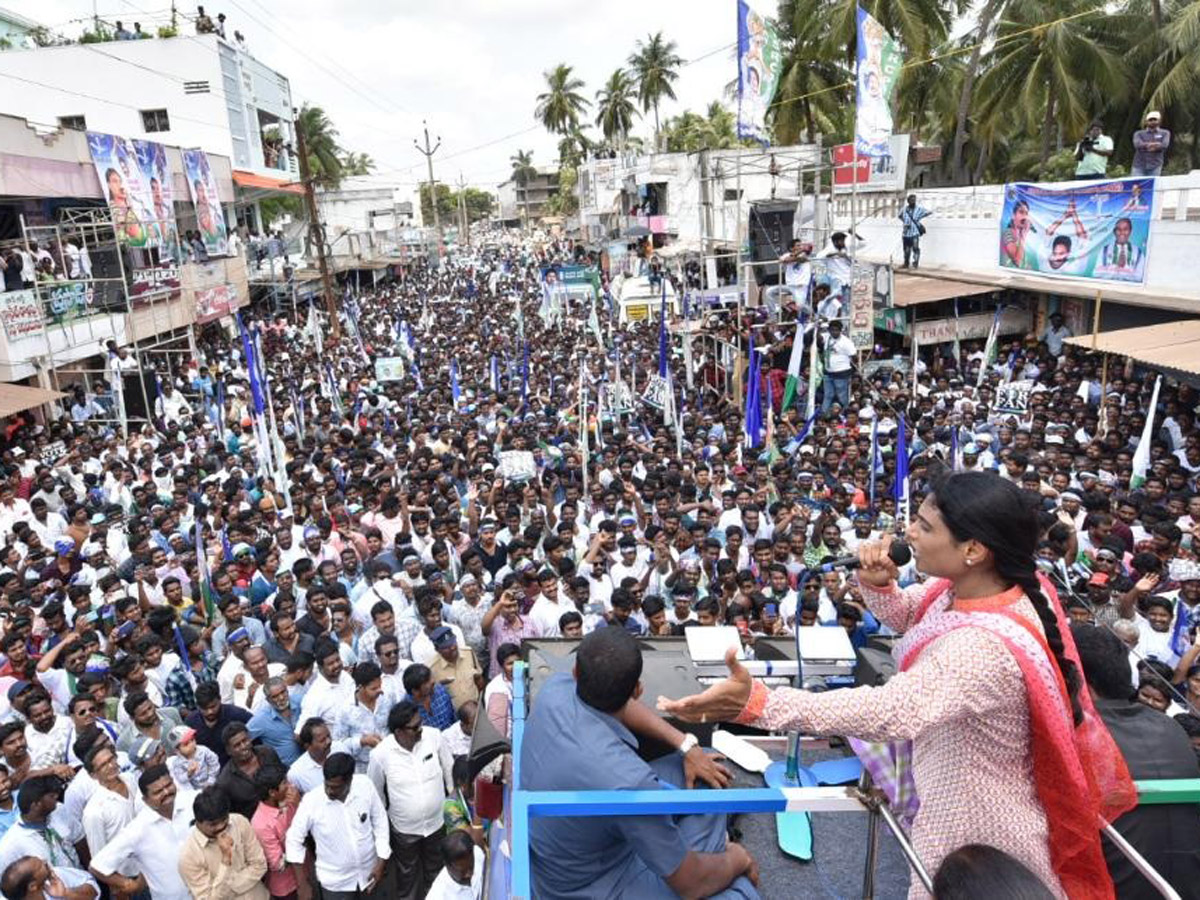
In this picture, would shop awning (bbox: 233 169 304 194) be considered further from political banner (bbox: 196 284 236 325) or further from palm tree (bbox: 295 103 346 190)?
palm tree (bbox: 295 103 346 190)

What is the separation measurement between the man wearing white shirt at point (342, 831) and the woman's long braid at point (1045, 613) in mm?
3597

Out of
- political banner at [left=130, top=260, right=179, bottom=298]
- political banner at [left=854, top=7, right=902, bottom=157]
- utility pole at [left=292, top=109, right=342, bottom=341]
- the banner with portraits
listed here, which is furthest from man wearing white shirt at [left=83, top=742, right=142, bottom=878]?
utility pole at [left=292, top=109, right=342, bottom=341]

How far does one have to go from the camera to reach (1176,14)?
21391 millimetres

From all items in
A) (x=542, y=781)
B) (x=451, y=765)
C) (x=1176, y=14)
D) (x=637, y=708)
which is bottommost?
(x=451, y=765)

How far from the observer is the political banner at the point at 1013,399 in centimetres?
1159

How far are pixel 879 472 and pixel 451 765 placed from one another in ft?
21.5

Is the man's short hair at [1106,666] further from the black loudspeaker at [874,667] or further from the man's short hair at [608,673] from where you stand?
the man's short hair at [608,673]

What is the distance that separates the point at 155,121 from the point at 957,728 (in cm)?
3840

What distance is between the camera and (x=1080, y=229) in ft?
45.1

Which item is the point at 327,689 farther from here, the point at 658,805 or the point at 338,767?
the point at 658,805

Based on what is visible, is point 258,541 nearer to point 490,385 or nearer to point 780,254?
point 490,385

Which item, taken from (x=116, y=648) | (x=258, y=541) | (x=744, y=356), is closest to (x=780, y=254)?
(x=744, y=356)

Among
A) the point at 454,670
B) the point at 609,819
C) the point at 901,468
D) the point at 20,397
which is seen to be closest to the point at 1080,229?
the point at 901,468

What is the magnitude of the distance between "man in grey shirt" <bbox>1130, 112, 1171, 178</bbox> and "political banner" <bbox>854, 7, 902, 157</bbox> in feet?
12.8
